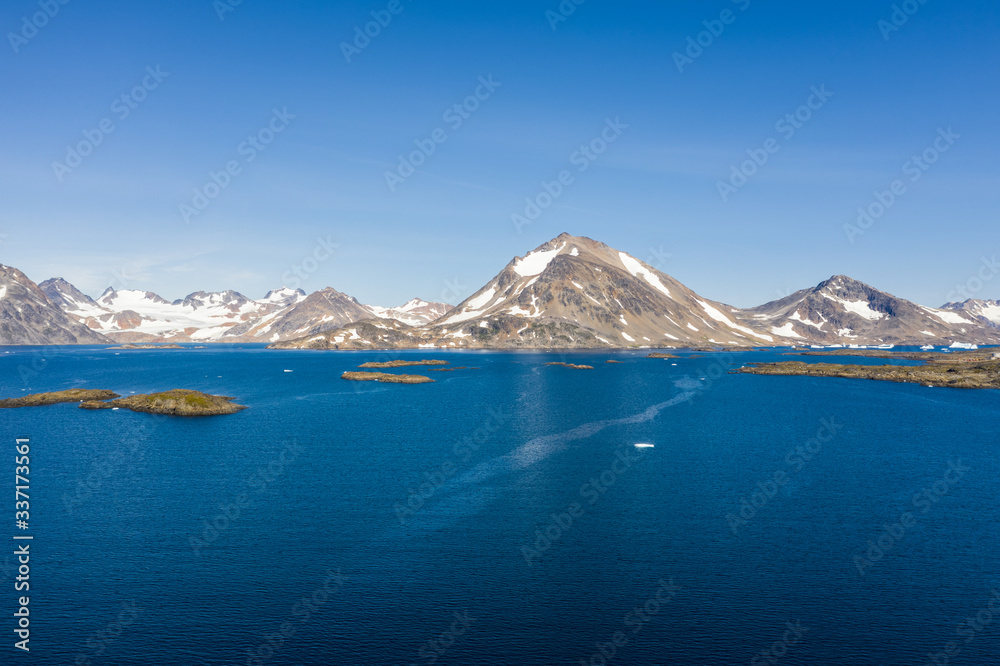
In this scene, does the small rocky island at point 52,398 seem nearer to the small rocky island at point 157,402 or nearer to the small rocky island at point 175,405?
the small rocky island at point 157,402

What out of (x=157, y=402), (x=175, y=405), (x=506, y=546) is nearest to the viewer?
(x=506, y=546)

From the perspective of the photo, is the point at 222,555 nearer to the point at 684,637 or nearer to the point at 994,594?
the point at 684,637

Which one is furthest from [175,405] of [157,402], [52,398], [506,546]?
[506,546]

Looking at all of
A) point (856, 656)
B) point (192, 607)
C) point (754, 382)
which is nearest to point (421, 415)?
point (192, 607)

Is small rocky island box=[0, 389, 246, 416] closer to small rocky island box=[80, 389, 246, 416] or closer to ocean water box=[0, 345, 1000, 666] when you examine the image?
small rocky island box=[80, 389, 246, 416]

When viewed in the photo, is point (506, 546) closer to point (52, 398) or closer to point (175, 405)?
point (175, 405)
